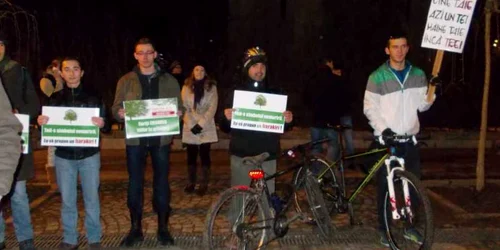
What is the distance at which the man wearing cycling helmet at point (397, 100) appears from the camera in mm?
6035

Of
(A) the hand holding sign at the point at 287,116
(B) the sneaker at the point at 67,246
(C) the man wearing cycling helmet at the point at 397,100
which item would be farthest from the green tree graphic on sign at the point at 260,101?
(B) the sneaker at the point at 67,246

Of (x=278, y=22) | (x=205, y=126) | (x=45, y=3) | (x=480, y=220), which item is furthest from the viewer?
(x=45, y=3)

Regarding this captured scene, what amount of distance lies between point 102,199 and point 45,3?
17501 millimetres

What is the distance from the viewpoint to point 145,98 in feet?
20.1

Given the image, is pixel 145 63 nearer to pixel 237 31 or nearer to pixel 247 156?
pixel 247 156

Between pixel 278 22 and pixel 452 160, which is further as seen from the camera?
pixel 278 22

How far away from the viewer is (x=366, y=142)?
14.9 metres

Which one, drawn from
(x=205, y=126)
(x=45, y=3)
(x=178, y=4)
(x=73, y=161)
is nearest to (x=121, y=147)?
(x=205, y=126)

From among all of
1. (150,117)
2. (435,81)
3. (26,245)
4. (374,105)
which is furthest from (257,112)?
(26,245)

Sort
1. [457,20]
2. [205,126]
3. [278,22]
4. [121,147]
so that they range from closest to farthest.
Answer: [457,20]
[205,126]
[121,147]
[278,22]

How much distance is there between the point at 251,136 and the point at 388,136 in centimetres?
128

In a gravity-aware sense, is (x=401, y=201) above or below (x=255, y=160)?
below

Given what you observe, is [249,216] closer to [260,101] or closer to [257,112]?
[257,112]

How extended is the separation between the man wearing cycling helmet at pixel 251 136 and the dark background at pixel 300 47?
9441 mm
